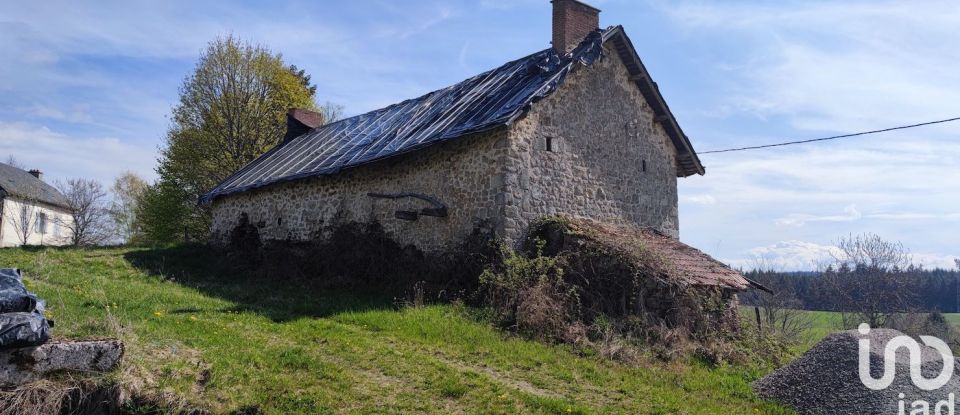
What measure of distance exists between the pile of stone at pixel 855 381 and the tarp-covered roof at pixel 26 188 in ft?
120

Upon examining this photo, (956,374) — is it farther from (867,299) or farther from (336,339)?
(867,299)

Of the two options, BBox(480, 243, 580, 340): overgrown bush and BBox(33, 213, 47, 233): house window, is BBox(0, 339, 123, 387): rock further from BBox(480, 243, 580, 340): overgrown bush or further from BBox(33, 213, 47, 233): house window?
BBox(33, 213, 47, 233): house window

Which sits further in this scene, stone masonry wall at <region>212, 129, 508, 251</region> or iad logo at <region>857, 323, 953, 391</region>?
stone masonry wall at <region>212, 129, 508, 251</region>

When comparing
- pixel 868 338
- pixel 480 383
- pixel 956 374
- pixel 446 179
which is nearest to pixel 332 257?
pixel 446 179

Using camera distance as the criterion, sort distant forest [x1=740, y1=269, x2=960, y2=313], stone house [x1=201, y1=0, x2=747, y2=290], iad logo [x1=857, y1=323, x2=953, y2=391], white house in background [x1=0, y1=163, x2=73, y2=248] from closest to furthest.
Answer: iad logo [x1=857, y1=323, x2=953, y2=391], stone house [x1=201, y1=0, x2=747, y2=290], distant forest [x1=740, y1=269, x2=960, y2=313], white house in background [x1=0, y1=163, x2=73, y2=248]

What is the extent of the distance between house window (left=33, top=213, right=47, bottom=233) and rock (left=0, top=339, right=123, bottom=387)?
33.9 meters

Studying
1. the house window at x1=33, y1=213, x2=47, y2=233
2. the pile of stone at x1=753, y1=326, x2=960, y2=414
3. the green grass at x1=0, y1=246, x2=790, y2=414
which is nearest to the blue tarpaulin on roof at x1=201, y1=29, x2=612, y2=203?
the green grass at x1=0, y1=246, x2=790, y2=414

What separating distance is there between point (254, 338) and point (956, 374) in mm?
9417

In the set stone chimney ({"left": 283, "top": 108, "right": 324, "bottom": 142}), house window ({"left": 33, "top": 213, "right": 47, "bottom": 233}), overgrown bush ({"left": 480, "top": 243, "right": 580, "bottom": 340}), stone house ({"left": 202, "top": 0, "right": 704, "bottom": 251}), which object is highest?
stone chimney ({"left": 283, "top": 108, "right": 324, "bottom": 142})

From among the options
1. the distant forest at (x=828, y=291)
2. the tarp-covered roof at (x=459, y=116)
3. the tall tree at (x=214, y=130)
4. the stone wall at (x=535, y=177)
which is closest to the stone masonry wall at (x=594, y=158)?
the stone wall at (x=535, y=177)

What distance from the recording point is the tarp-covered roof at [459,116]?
1372 cm

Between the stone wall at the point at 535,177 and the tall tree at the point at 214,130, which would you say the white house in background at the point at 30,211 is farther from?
the stone wall at the point at 535,177

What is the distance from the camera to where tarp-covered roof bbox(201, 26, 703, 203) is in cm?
1372

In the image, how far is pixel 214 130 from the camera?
28000 mm
